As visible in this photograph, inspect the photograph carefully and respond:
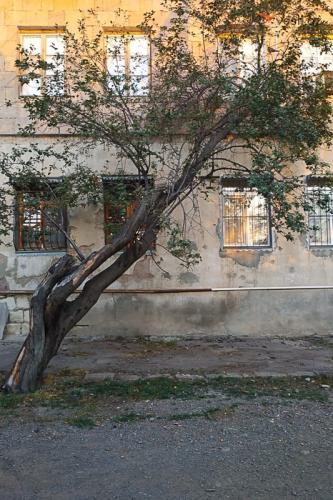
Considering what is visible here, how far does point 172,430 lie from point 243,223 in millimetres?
6213

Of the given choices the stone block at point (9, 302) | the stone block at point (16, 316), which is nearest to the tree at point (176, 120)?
the stone block at point (9, 302)

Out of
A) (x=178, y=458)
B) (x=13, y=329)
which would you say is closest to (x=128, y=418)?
(x=178, y=458)

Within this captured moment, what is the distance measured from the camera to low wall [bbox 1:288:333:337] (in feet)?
32.4

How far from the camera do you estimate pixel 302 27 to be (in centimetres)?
730

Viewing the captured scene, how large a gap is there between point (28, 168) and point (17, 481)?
550 centimetres

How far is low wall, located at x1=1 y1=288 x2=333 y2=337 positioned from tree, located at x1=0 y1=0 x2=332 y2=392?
252cm

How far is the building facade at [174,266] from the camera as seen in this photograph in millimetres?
9867

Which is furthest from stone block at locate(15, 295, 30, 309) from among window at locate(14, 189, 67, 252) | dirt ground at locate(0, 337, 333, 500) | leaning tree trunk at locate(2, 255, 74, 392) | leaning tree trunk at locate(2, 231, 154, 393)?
leaning tree trunk at locate(2, 255, 74, 392)

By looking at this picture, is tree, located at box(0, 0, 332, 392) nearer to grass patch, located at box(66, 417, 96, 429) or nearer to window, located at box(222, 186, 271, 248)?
grass patch, located at box(66, 417, 96, 429)

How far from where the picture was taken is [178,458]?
4273mm

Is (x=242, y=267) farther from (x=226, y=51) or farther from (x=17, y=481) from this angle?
(x=17, y=481)

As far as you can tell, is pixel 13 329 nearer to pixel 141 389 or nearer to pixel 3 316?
pixel 3 316

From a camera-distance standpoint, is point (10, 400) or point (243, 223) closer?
point (10, 400)

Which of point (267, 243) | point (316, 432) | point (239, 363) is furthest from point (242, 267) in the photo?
point (316, 432)
